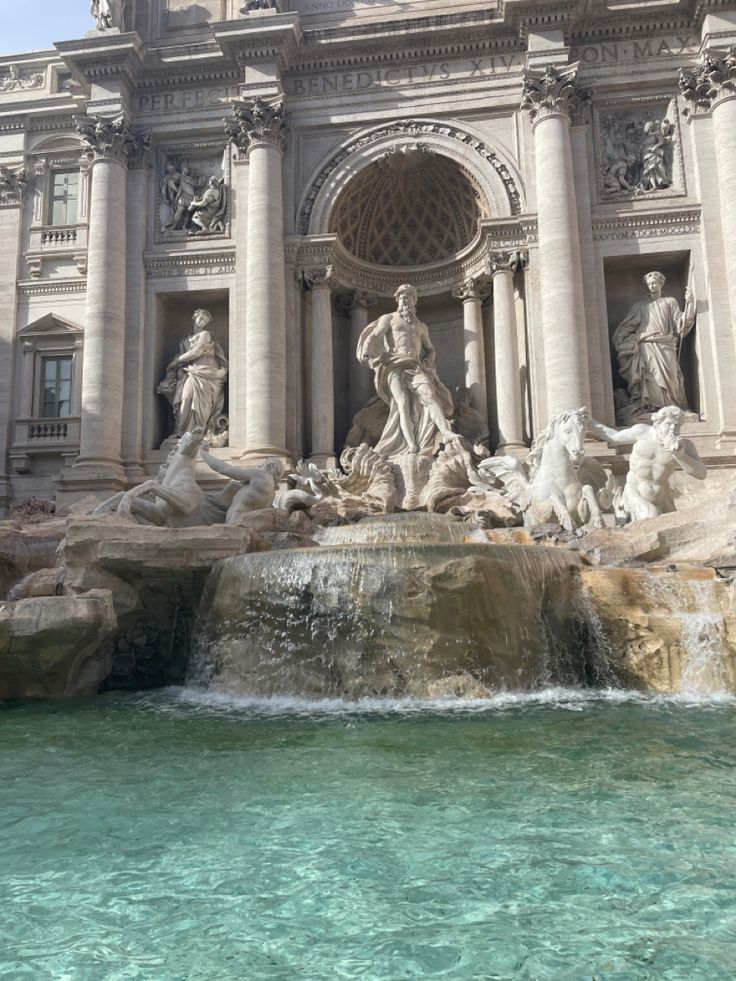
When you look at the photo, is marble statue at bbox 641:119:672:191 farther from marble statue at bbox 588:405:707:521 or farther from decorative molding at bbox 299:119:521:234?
marble statue at bbox 588:405:707:521

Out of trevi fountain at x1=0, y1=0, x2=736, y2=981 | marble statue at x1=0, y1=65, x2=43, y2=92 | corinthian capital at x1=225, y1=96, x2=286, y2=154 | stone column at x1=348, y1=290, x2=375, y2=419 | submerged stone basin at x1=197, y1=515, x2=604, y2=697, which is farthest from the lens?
marble statue at x1=0, y1=65, x2=43, y2=92

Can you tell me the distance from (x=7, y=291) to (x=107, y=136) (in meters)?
4.27

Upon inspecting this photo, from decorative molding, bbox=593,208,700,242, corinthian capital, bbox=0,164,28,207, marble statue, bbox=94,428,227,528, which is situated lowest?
marble statue, bbox=94,428,227,528

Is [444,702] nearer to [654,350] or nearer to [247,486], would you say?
[247,486]

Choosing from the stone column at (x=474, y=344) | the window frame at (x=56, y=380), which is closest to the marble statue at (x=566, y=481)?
the stone column at (x=474, y=344)

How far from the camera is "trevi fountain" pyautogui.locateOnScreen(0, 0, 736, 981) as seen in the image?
3.29 meters

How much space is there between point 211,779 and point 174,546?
454 centimetres

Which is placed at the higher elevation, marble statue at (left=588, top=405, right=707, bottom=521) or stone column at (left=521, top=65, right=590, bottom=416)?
stone column at (left=521, top=65, right=590, bottom=416)

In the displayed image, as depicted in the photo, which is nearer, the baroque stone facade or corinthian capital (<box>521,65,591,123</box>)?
the baroque stone facade

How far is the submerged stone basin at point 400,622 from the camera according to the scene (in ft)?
25.1

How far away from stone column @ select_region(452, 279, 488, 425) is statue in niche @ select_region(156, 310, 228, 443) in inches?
211

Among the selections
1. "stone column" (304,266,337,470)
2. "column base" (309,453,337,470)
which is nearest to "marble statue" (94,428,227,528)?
"column base" (309,453,337,470)

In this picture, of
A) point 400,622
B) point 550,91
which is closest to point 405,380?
point 550,91

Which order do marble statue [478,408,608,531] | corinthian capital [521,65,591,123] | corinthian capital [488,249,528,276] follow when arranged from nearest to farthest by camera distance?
1. marble statue [478,408,608,531]
2. corinthian capital [521,65,591,123]
3. corinthian capital [488,249,528,276]
